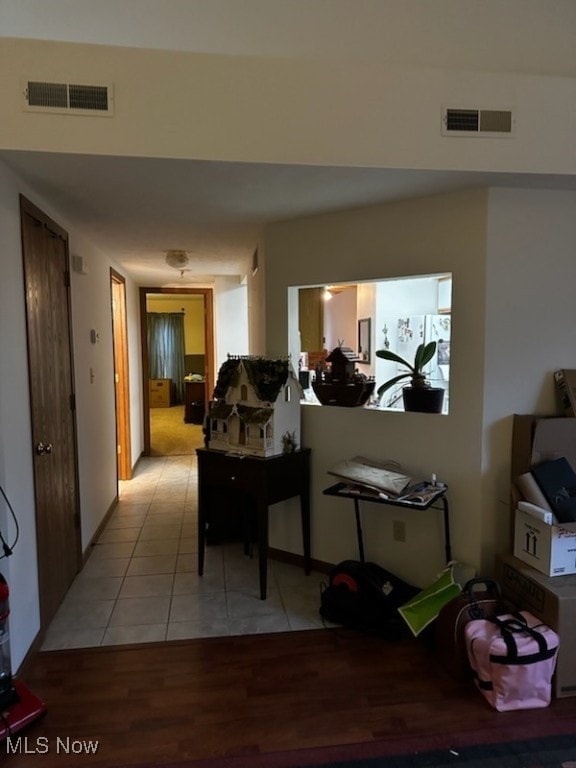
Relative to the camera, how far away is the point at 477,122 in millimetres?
2180

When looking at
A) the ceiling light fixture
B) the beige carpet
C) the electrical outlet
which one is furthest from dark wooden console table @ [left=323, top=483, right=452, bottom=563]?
the beige carpet

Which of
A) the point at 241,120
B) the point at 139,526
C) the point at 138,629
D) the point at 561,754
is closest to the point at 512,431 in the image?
the point at 561,754

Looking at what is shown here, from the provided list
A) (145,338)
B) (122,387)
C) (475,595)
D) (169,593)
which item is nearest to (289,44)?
(475,595)

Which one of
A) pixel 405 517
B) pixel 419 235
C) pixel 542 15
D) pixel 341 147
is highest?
pixel 542 15

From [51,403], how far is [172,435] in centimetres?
499

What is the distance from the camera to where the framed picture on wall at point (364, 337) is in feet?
13.7

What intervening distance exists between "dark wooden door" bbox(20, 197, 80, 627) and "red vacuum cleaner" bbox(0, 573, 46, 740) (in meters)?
0.59

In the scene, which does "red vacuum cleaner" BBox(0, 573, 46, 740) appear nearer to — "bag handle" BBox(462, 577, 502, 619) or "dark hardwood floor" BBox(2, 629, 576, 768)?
"dark hardwood floor" BBox(2, 629, 576, 768)

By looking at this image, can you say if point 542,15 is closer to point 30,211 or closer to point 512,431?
point 512,431

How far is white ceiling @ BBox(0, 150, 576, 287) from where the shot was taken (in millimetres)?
2152

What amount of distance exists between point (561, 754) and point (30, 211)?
3.23 m

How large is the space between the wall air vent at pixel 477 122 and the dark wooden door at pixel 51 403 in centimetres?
201

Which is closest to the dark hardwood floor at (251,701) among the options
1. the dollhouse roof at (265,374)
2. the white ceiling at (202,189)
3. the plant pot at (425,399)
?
the plant pot at (425,399)

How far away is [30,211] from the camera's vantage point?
240 cm
